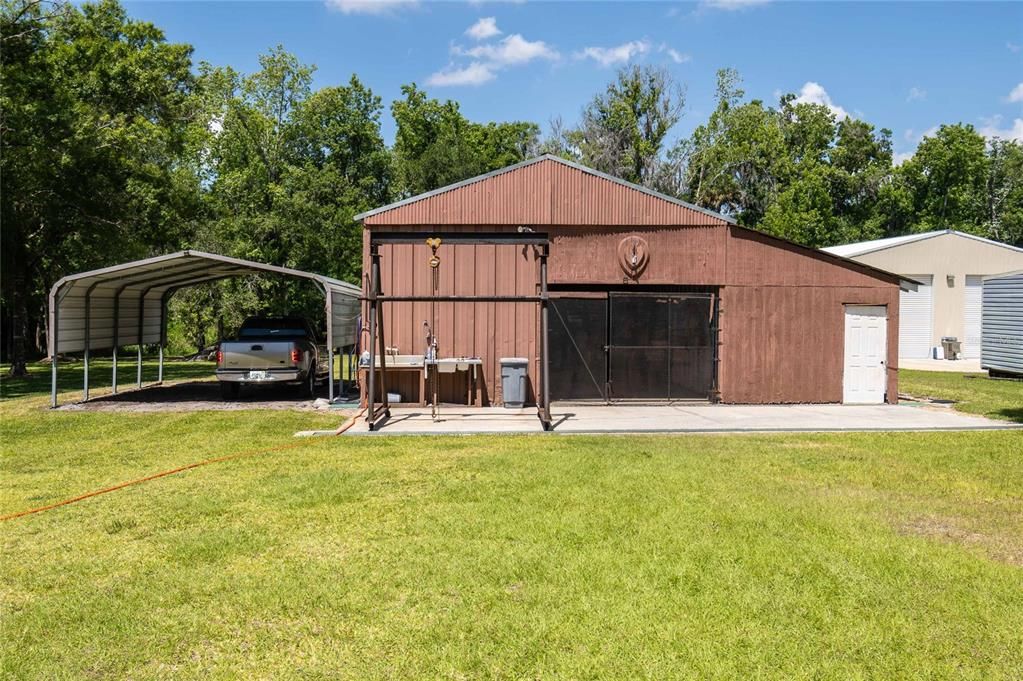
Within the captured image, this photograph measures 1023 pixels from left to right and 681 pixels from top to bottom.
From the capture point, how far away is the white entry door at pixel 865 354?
51.7 feet

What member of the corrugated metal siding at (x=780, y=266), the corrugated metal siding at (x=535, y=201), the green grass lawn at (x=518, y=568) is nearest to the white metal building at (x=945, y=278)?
the corrugated metal siding at (x=780, y=266)

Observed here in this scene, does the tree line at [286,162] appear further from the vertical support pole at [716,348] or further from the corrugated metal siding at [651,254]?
the vertical support pole at [716,348]

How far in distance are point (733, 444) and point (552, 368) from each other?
18.8 feet

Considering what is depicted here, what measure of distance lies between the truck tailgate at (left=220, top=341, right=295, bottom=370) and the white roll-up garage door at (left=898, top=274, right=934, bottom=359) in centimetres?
2633

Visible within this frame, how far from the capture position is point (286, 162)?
129 ft

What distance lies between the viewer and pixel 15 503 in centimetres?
705

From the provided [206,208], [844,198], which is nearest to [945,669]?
[206,208]

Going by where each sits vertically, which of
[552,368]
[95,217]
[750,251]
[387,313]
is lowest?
[552,368]

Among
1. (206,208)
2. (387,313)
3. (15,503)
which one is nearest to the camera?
(15,503)

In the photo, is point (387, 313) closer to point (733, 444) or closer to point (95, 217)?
point (733, 444)

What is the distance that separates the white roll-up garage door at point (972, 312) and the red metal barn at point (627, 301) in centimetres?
1897

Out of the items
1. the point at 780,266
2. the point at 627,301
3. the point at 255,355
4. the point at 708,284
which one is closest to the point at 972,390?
the point at 780,266

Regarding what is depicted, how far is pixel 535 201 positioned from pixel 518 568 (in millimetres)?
10951

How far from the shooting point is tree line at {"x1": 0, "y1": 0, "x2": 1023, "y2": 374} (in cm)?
2144
